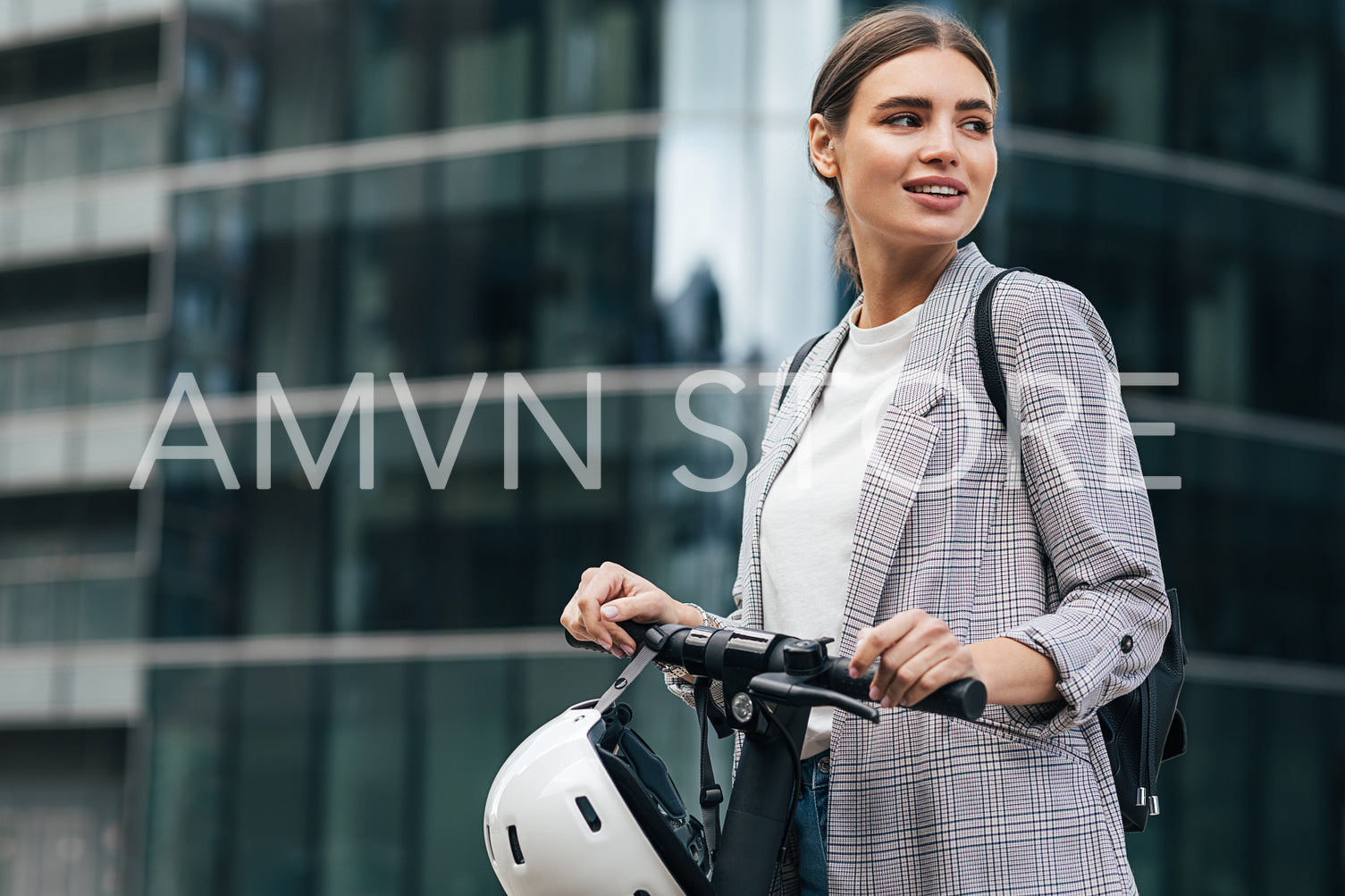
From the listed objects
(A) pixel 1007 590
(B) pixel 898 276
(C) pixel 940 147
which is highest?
(C) pixel 940 147

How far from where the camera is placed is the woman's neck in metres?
2.39

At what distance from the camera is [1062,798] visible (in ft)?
6.55

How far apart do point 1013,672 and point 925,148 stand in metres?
0.82

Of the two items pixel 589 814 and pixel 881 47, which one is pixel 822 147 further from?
pixel 589 814

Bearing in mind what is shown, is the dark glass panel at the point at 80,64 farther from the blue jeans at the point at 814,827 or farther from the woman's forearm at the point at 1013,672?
the woman's forearm at the point at 1013,672

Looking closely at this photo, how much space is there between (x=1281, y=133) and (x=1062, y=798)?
1382 cm

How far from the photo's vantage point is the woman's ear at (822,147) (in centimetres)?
251

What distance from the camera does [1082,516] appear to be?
1.99 m

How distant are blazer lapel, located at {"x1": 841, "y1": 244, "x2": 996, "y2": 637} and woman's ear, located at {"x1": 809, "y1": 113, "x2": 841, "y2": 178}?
40cm

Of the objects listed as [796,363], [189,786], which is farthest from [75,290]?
[796,363]

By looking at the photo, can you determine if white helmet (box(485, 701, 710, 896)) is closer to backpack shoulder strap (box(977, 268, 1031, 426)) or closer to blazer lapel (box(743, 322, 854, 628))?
blazer lapel (box(743, 322, 854, 628))

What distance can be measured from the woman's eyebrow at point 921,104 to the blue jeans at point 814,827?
0.99 meters

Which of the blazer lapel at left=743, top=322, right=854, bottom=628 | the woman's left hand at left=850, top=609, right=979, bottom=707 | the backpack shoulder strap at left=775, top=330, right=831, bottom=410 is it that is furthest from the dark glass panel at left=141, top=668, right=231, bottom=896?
the woman's left hand at left=850, top=609, right=979, bottom=707

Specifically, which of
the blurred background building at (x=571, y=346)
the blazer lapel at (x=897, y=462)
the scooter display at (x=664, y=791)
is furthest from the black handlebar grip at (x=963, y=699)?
the blurred background building at (x=571, y=346)
